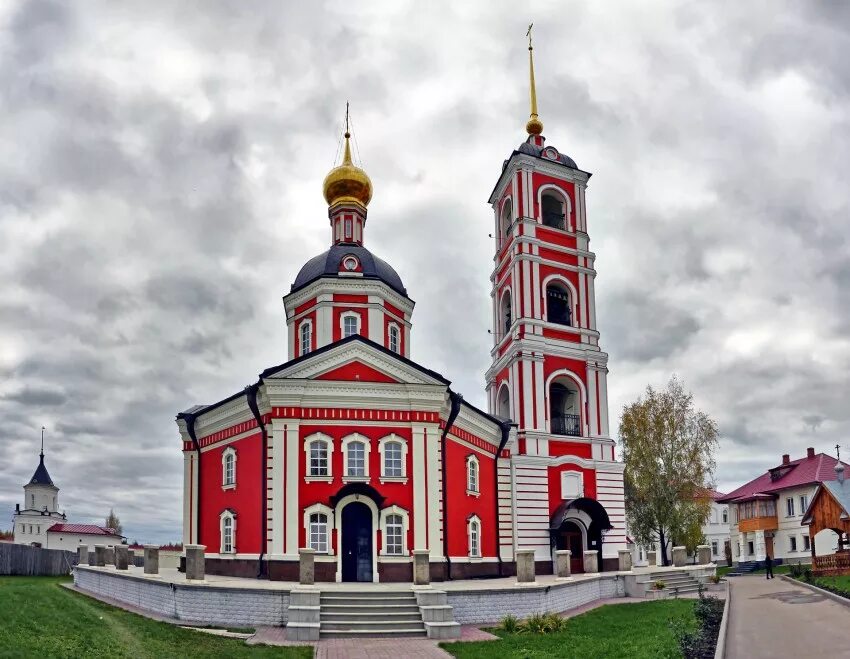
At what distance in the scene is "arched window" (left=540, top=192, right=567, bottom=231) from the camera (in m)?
34.0

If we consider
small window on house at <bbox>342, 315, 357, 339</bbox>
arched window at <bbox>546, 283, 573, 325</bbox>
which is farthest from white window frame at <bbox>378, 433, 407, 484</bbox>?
arched window at <bbox>546, 283, 573, 325</bbox>

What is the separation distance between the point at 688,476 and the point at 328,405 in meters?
21.6

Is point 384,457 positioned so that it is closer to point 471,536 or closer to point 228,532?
point 471,536

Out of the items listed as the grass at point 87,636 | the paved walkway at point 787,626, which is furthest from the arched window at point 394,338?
the grass at point 87,636

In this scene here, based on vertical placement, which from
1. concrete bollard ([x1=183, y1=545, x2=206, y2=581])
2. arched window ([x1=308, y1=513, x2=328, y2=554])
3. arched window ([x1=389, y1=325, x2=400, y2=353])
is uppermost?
arched window ([x1=389, y1=325, x2=400, y2=353])

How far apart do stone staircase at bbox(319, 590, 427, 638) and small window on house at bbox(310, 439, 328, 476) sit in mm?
4543

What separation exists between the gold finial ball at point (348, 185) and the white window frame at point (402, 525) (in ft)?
46.9

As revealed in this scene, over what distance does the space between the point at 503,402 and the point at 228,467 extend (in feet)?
38.7

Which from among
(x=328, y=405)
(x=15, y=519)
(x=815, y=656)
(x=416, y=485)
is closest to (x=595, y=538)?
(x=416, y=485)

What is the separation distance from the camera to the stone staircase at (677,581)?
27906 mm

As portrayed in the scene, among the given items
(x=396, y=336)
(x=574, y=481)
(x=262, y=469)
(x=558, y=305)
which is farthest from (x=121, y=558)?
(x=558, y=305)

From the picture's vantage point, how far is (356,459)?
24.2 metres

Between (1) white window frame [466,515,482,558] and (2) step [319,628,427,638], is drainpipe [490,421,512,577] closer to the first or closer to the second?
(1) white window frame [466,515,482,558]

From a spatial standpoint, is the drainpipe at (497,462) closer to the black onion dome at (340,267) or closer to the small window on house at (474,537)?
the small window on house at (474,537)
